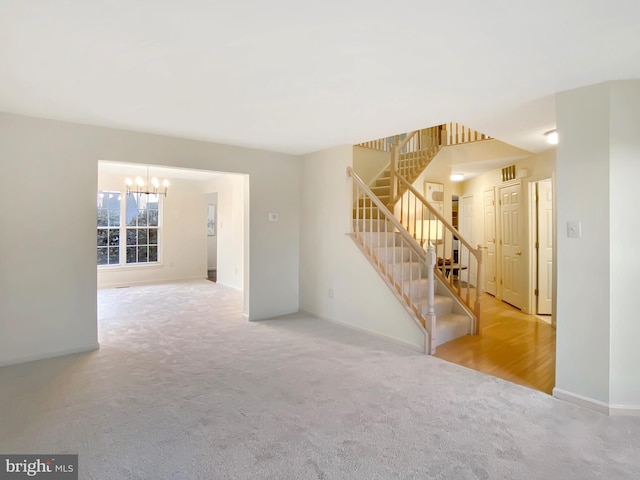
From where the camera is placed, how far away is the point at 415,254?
16.5 ft

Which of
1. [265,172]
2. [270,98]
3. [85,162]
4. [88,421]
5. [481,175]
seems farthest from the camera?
[481,175]

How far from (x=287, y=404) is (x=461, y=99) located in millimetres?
2871

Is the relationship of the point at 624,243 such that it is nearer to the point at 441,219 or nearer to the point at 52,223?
the point at 441,219

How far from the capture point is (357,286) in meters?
4.56

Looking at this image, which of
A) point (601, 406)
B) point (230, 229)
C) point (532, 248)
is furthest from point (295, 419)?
point (230, 229)

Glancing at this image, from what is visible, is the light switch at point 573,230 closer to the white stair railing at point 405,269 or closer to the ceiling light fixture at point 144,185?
the white stair railing at point 405,269

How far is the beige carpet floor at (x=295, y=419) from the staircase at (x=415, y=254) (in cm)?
66

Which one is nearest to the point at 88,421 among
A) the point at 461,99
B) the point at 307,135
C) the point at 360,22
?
the point at 360,22

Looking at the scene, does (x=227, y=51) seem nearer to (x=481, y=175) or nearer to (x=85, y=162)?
(x=85, y=162)

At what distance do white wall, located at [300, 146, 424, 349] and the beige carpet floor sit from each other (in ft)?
1.49

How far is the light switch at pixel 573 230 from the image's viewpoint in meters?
2.67

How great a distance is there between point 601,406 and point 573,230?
1329 mm

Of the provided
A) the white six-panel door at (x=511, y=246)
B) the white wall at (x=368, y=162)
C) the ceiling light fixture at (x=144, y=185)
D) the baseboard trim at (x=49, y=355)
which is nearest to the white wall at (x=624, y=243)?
the white six-panel door at (x=511, y=246)

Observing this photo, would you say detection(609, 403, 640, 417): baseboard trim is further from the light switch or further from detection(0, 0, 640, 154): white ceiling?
detection(0, 0, 640, 154): white ceiling
